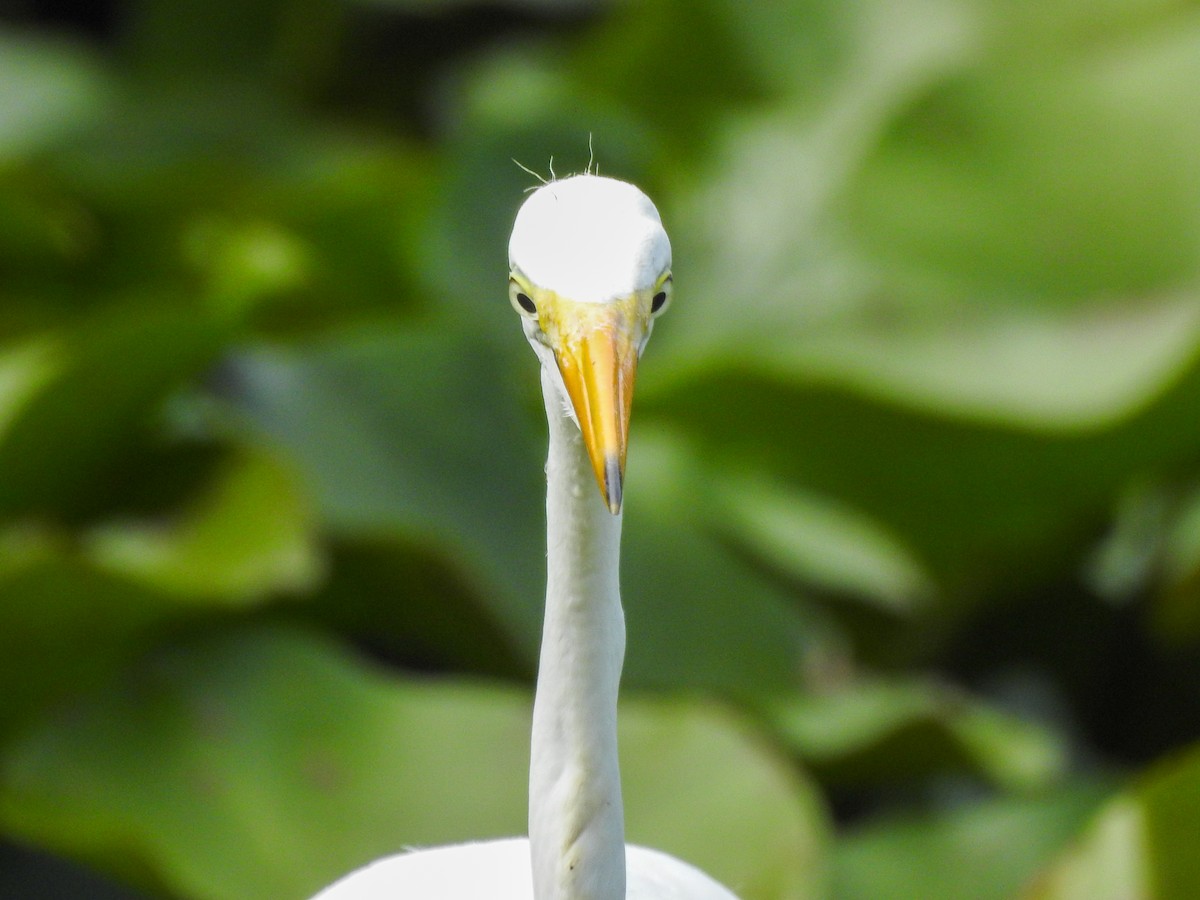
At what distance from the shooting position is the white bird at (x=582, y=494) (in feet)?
1.66

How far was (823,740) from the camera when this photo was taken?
1.22 meters

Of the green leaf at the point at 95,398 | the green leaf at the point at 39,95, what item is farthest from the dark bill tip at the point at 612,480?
the green leaf at the point at 39,95

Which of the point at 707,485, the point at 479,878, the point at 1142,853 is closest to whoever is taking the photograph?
the point at 479,878

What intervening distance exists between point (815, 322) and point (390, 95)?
1.56 metres

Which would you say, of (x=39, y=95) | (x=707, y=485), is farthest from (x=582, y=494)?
(x=39, y=95)

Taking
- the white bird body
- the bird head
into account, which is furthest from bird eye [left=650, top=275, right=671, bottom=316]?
the white bird body

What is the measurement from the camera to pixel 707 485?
4.80 feet

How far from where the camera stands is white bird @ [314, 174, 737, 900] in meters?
0.51

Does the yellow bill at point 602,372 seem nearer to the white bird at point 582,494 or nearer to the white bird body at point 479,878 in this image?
the white bird at point 582,494

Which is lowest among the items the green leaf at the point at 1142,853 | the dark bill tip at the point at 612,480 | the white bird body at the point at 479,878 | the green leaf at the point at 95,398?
the white bird body at the point at 479,878

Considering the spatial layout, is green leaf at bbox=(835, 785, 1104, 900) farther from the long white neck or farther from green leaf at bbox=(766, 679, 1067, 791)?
the long white neck

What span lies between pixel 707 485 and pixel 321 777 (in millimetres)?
499

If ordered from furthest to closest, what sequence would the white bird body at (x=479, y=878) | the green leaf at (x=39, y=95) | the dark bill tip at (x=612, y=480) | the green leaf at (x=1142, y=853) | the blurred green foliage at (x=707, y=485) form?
the green leaf at (x=39, y=95) → the blurred green foliage at (x=707, y=485) → the green leaf at (x=1142, y=853) → the white bird body at (x=479, y=878) → the dark bill tip at (x=612, y=480)

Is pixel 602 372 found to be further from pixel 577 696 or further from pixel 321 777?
pixel 321 777
